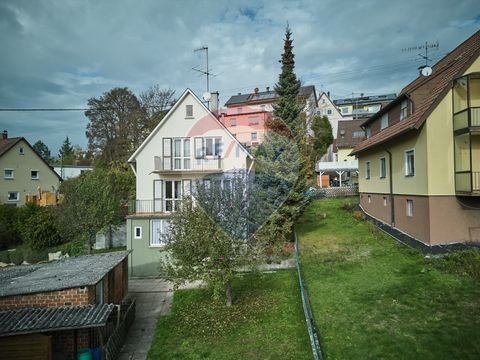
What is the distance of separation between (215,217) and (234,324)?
3.79 metres

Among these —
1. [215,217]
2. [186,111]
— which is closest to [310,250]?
[215,217]

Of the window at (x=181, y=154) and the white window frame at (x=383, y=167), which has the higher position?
the window at (x=181, y=154)

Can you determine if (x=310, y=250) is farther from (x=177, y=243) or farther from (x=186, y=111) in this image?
(x=186, y=111)

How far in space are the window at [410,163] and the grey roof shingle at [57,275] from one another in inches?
556

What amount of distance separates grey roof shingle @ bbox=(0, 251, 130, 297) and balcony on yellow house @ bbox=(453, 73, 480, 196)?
14.4m

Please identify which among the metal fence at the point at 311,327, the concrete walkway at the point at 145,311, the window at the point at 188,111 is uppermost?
the window at the point at 188,111

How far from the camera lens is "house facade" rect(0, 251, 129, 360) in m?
8.69

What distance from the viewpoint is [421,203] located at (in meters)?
15.2

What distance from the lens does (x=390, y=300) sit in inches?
413

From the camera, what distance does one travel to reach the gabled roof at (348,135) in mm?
44344

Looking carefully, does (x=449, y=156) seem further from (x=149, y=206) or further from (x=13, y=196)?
(x=13, y=196)

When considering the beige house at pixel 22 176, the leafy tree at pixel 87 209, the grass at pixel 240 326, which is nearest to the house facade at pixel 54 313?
the grass at pixel 240 326

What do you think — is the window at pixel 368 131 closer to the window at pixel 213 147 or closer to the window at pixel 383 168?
the window at pixel 383 168

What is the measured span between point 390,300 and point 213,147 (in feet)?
47.0
